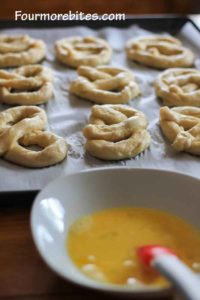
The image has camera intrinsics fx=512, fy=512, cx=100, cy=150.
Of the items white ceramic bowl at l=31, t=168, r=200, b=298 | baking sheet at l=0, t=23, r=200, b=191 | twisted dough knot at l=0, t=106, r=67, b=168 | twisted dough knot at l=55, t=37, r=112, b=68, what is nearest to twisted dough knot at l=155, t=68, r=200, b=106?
baking sheet at l=0, t=23, r=200, b=191

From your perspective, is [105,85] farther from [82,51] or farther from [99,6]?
[99,6]

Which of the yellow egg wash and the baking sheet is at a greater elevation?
the yellow egg wash

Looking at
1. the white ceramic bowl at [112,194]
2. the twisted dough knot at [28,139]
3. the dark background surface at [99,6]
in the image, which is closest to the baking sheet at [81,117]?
the twisted dough knot at [28,139]

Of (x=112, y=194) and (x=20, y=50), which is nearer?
(x=112, y=194)

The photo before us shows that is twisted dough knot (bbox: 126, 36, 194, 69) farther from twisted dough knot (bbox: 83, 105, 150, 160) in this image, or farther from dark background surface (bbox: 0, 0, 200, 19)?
dark background surface (bbox: 0, 0, 200, 19)

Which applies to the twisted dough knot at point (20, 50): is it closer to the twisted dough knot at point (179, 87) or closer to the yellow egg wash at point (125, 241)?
the twisted dough knot at point (179, 87)

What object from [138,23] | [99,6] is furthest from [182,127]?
[99,6]
